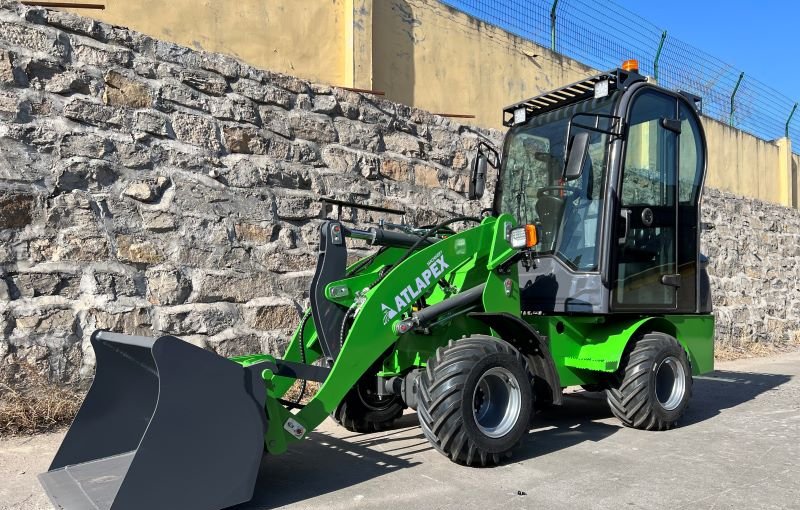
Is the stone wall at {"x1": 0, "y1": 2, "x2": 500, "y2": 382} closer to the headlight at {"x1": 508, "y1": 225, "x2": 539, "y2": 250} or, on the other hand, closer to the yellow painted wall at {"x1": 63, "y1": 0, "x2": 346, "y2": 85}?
the yellow painted wall at {"x1": 63, "y1": 0, "x2": 346, "y2": 85}

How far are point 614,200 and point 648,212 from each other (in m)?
0.48

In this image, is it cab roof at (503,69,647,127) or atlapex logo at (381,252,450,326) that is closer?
atlapex logo at (381,252,450,326)

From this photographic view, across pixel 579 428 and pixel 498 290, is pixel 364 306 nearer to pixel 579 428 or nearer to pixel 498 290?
pixel 498 290

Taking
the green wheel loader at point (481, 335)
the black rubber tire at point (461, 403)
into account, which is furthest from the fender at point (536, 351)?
the black rubber tire at point (461, 403)

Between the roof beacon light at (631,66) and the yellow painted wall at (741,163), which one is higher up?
the yellow painted wall at (741,163)

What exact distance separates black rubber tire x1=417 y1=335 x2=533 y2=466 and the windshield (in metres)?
1.41

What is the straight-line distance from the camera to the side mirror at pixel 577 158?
442 centimetres

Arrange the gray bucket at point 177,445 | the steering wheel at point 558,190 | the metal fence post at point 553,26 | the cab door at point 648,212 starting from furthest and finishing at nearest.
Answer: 1. the metal fence post at point 553,26
2. the steering wheel at point 558,190
3. the cab door at point 648,212
4. the gray bucket at point 177,445

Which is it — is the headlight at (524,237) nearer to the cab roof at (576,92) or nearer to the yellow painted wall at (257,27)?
the cab roof at (576,92)

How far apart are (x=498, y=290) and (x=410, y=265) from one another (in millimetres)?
754

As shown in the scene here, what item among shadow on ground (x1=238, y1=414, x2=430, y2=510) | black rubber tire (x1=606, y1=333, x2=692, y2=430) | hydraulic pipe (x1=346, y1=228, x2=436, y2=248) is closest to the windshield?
black rubber tire (x1=606, y1=333, x2=692, y2=430)

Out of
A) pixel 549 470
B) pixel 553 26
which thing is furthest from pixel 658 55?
pixel 549 470

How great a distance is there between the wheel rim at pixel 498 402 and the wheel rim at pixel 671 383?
172 cm

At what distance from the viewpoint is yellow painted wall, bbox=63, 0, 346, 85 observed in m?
6.42
